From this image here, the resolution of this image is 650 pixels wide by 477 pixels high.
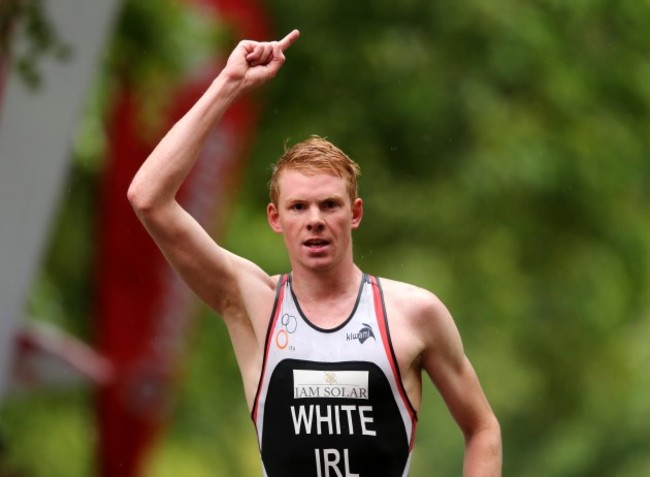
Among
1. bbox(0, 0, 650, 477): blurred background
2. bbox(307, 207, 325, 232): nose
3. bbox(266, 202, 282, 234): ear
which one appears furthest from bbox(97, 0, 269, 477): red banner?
bbox(307, 207, 325, 232): nose

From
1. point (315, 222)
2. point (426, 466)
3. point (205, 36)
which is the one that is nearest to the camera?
point (315, 222)

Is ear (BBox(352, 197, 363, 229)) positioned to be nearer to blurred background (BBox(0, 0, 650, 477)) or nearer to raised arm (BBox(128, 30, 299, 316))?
raised arm (BBox(128, 30, 299, 316))

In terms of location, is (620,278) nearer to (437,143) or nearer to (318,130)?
(437,143)

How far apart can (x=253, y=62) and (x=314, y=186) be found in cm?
39

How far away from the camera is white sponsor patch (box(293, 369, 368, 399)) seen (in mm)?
5496

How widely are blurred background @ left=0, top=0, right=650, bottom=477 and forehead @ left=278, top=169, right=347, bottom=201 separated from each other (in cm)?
430

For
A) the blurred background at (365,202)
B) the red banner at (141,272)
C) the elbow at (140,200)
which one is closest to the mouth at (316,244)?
the elbow at (140,200)

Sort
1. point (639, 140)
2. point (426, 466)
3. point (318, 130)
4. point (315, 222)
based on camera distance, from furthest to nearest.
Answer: point (426, 466)
point (639, 140)
point (318, 130)
point (315, 222)

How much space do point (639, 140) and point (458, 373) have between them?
30.4 feet

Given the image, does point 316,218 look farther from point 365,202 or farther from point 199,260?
point 365,202

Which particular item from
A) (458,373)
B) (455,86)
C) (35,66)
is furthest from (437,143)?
(458,373)

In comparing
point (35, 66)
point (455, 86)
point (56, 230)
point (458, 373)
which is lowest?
point (458, 373)

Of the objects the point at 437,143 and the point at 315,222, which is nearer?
the point at 315,222

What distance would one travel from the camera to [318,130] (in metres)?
13.7
